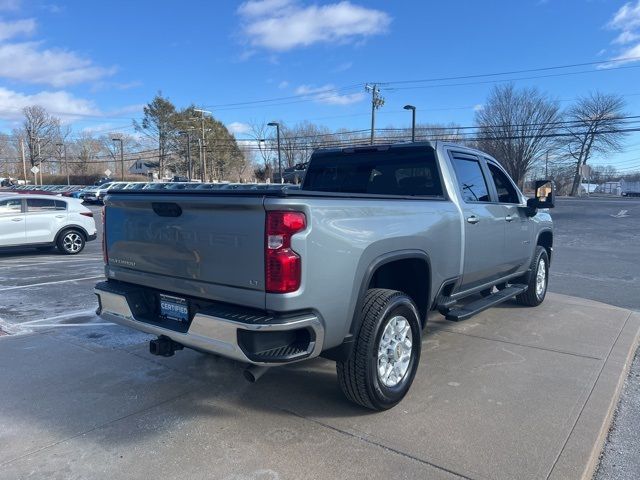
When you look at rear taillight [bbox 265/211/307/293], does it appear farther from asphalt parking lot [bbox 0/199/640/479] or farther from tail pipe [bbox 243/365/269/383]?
asphalt parking lot [bbox 0/199/640/479]

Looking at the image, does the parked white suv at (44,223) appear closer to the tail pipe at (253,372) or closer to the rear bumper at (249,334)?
the rear bumper at (249,334)

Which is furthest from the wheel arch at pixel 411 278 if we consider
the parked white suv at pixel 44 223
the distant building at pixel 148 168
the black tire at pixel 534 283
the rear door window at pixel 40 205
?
the distant building at pixel 148 168

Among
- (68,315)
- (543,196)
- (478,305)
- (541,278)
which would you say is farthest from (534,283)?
(68,315)

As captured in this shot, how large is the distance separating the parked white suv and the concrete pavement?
764cm

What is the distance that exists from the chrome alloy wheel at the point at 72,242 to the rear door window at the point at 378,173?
9.48 meters

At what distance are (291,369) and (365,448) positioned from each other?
1.51 meters

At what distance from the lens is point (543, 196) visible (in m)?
6.23

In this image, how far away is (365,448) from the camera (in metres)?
3.25

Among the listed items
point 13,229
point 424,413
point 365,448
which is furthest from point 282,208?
point 13,229

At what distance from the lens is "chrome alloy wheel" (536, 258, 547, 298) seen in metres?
6.92

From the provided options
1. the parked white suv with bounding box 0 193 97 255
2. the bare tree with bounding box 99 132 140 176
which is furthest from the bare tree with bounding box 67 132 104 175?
the parked white suv with bounding box 0 193 97 255

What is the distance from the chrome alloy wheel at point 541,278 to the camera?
6.92 m

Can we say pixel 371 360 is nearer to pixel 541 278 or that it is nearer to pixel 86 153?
pixel 541 278

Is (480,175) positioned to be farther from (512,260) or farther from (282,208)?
(282,208)
